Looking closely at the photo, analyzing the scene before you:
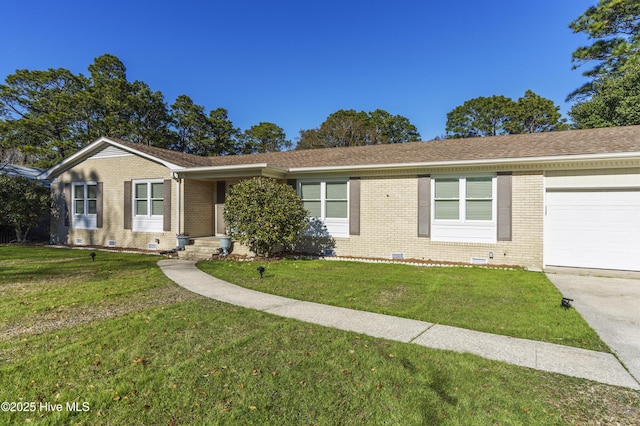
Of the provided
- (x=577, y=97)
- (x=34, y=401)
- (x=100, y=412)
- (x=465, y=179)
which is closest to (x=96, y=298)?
(x=34, y=401)

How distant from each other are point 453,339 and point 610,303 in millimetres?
4042

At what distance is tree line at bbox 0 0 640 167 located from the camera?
1788 centimetres

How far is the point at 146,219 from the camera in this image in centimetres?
1389

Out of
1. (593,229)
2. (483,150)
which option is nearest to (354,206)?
(483,150)

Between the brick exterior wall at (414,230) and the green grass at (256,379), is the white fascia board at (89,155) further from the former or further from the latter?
the green grass at (256,379)

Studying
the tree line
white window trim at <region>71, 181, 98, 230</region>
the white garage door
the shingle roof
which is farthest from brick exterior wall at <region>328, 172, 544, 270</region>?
the tree line

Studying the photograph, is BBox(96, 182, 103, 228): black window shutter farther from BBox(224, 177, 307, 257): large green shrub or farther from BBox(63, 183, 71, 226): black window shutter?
BBox(224, 177, 307, 257): large green shrub

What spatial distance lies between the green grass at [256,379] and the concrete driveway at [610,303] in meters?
1.42

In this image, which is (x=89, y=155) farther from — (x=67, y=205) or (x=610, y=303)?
(x=610, y=303)

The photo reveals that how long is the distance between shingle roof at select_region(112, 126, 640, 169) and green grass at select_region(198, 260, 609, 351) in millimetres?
3453

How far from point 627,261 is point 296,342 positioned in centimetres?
971

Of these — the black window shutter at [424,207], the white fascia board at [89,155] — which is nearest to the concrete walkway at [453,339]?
the black window shutter at [424,207]

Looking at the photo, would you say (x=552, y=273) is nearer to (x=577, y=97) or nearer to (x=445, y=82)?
(x=445, y=82)

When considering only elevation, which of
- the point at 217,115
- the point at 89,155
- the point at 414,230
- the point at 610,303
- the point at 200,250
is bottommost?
the point at 610,303
